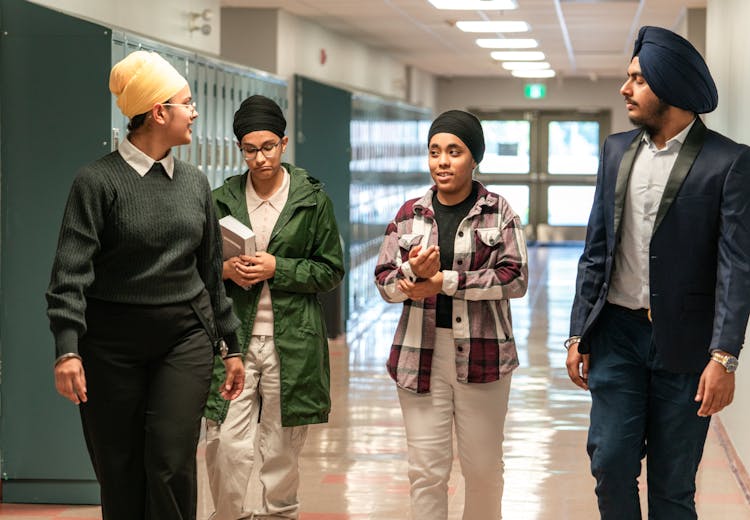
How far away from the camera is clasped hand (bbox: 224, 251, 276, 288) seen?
427cm

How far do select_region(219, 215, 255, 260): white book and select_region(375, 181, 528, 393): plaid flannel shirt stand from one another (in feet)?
1.76

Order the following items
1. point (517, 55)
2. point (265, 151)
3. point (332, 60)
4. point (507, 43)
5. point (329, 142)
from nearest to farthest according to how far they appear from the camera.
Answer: point (265, 151)
point (329, 142)
point (332, 60)
point (507, 43)
point (517, 55)

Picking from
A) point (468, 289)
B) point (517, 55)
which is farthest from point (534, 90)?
point (468, 289)

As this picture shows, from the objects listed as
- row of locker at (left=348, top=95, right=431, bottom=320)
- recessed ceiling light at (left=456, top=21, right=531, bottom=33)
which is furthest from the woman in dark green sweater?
recessed ceiling light at (left=456, top=21, right=531, bottom=33)

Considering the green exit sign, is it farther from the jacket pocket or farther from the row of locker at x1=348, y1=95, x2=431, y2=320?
the jacket pocket

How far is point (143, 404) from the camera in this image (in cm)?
341

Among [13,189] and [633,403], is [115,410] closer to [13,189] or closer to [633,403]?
[633,403]

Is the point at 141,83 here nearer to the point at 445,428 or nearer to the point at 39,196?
the point at 445,428

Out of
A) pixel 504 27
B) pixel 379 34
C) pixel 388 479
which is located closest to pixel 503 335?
pixel 388 479

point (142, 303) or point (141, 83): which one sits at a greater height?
point (141, 83)

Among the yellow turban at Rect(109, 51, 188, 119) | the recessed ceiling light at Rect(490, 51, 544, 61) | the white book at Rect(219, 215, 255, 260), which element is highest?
the recessed ceiling light at Rect(490, 51, 544, 61)

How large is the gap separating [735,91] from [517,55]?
10.5 metres

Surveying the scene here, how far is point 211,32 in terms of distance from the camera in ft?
31.2

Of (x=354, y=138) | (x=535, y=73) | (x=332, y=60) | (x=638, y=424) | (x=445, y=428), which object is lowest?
(x=445, y=428)
